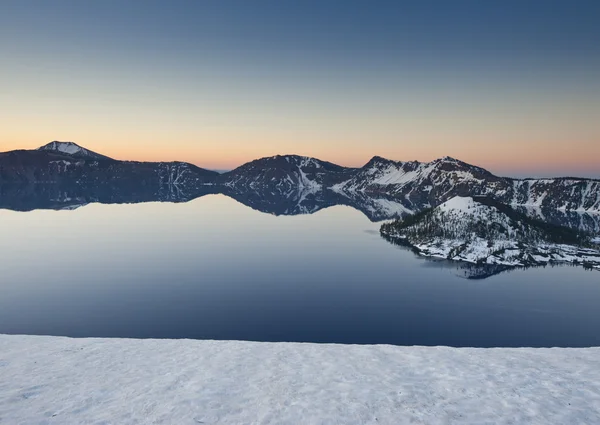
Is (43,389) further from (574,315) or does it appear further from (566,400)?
(574,315)

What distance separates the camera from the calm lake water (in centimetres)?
7606

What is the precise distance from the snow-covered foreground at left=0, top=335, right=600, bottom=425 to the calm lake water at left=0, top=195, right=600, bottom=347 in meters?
46.7

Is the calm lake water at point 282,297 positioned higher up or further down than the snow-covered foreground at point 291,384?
further down

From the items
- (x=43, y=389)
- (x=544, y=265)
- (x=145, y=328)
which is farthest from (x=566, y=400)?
(x=544, y=265)

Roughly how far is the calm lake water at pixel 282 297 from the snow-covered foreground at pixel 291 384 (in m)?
46.7

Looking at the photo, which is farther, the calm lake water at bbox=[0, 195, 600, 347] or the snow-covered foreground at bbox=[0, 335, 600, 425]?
the calm lake water at bbox=[0, 195, 600, 347]

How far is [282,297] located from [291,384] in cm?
7845

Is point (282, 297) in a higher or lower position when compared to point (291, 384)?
lower

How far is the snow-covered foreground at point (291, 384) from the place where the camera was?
17.6 meters

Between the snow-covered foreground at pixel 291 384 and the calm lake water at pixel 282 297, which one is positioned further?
the calm lake water at pixel 282 297

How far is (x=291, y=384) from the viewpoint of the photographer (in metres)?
21.5

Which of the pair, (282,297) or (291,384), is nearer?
(291,384)

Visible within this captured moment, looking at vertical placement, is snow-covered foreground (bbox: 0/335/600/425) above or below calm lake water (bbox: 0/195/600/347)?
above

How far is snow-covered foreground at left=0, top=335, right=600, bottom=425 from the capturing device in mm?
17594
